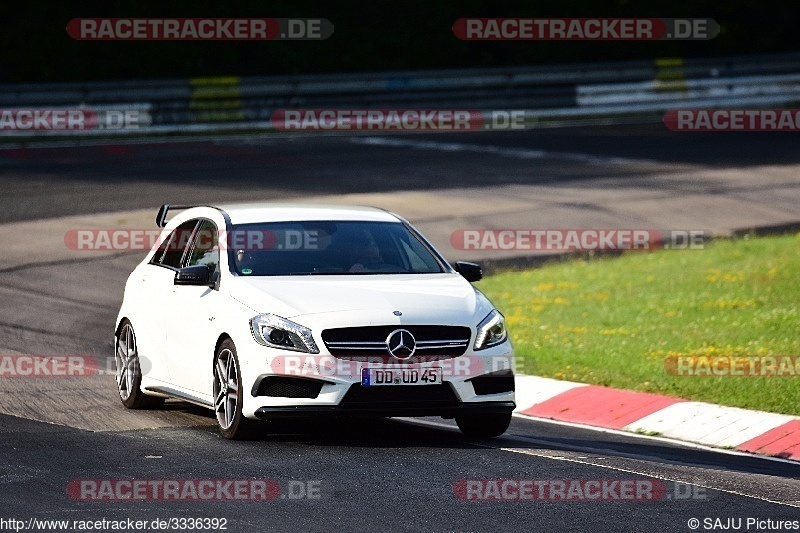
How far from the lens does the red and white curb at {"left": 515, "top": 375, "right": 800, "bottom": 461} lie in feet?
36.2

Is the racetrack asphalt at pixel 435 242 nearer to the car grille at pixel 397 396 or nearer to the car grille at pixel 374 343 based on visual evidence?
the car grille at pixel 397 396

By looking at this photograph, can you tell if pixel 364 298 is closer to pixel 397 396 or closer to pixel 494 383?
pixel 397 396

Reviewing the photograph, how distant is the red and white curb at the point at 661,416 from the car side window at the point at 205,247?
3.15 metres

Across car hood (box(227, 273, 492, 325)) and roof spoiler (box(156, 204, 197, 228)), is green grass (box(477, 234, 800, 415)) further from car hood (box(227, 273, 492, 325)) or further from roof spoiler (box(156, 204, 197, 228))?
roof spoiler (box(156, 204, 197, 228))

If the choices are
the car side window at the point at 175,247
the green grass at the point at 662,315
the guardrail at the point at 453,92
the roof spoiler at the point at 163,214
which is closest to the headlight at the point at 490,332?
the car side window at the point at 175,247

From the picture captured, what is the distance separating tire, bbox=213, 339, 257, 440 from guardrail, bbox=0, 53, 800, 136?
1938cm

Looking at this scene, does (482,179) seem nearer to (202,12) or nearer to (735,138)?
(735,138)

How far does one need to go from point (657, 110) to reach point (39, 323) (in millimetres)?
21105

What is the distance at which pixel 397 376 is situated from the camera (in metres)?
9.80

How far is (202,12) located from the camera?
114ft

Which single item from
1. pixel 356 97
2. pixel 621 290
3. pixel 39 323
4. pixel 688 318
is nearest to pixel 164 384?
pixel 39 323

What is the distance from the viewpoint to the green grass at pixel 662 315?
13.1 meters

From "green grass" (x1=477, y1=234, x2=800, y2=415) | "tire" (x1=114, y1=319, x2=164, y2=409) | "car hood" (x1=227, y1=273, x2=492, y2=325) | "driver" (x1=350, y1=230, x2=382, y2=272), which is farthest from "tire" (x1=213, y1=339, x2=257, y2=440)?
"green grass" (x1=477, y1=234, x2=800, y2=415)

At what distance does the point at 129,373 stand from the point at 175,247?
1052mm
